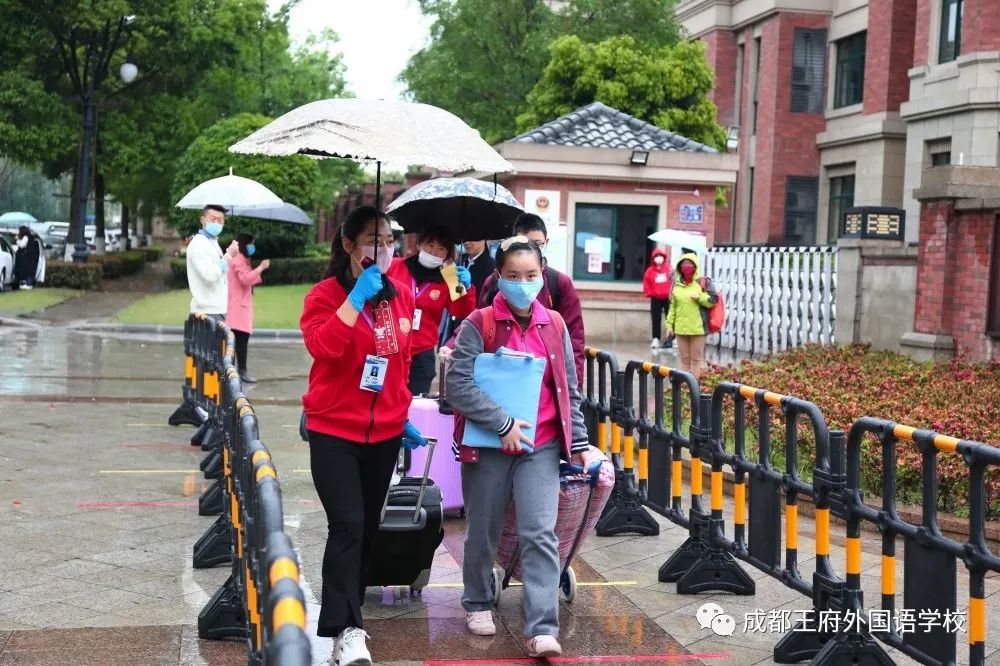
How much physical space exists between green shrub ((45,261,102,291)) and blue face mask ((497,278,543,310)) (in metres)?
Result: 29.0

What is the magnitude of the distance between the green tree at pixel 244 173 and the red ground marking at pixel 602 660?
30.3m

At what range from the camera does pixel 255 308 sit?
2842 cm

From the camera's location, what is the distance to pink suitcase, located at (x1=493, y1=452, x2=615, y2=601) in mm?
6105

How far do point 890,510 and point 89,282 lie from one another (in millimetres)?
30336

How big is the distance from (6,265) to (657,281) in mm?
17364

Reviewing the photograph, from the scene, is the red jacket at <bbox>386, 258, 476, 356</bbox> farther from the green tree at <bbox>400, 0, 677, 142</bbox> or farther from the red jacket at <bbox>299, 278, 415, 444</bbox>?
the green tree at <bbox>400, 0, 677, 142</bbox>

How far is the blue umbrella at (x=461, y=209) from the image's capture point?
24.6ft

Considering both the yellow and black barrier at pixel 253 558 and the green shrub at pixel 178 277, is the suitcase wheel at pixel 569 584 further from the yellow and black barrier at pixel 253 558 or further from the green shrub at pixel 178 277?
the green shrub at pixel 178 277

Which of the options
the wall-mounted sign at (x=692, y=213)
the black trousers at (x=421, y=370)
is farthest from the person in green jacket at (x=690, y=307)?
the wall-mounted sign at (x=692, y=213)

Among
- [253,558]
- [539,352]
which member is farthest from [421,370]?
[253,558]

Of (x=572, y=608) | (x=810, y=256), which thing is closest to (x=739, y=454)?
(x=572, y=608)

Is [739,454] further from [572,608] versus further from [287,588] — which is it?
[287,588]

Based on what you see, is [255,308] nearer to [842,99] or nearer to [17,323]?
[17,323]

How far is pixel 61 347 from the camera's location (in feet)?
66.1
